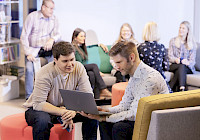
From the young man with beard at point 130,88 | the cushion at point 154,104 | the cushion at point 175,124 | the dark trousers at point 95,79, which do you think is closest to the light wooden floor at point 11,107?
the dark trousers at point 95,79

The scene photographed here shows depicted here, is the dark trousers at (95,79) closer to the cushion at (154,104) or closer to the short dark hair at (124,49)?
the short dark hair at (124,49)

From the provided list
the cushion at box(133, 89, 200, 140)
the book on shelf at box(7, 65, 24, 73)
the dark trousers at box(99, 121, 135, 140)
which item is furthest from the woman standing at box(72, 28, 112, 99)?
the cushion at box(133, 89, 200, 140)

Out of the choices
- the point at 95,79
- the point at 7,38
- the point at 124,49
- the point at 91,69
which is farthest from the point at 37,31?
the point at 124,49

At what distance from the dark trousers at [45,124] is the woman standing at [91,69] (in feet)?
7.61

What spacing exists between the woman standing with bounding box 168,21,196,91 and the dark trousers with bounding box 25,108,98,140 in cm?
302

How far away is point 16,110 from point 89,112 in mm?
2625

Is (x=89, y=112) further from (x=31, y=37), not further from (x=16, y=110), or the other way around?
(x=31, y=37)

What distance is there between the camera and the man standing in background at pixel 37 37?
6.03 meters

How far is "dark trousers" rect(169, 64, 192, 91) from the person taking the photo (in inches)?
243

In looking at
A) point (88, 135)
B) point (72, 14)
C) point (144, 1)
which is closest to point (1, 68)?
point (72, 14)

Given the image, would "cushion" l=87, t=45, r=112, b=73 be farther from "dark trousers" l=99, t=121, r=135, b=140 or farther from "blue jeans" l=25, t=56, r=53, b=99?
"dark trousers" l=99, t=121, r=135, b=140

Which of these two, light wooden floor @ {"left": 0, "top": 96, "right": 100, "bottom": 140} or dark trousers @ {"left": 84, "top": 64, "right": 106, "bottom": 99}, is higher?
dark trousers @ {"left": 84, "top": 64, "right": 106, "bottom": 99}

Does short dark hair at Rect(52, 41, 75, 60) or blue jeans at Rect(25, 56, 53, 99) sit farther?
blue jeans at Rect(25, 56, 53, 99)

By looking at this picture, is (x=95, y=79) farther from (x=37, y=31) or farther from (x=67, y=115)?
(x=67, y=115)
